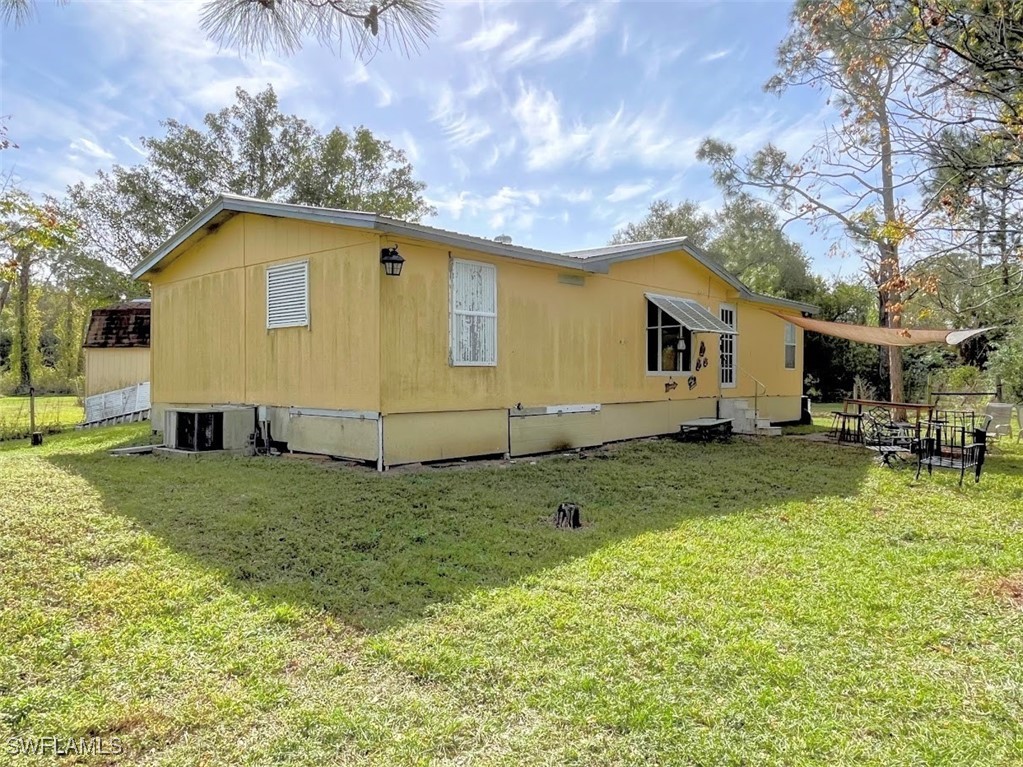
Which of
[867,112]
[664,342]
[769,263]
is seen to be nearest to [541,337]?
[664,342]

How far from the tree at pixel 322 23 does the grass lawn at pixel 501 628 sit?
357 centimetres

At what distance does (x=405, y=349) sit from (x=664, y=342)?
6.09m

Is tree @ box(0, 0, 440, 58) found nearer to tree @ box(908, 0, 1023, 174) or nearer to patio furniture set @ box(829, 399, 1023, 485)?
tree @ box(908, 0, 1023, 174)

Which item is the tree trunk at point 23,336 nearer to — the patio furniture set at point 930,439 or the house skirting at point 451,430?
the house skirting at point 451,430

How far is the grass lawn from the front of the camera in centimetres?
248

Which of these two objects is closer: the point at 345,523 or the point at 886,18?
the point at 886,18

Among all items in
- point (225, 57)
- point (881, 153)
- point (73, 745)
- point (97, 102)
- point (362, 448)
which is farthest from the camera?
point (362, 448)

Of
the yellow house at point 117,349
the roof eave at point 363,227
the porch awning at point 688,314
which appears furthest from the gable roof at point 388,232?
the yellow house at point 117,349

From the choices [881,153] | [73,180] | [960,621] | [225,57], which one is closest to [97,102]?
[225,57]

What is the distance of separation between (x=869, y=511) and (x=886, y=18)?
455 centimetres

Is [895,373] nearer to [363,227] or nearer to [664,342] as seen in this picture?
[664,342]

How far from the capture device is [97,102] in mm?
7215

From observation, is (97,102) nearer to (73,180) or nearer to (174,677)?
(174,677)

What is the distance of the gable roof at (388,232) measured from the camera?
736 cm
